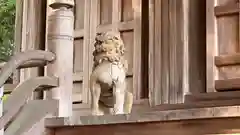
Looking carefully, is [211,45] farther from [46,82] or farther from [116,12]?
[46,82]

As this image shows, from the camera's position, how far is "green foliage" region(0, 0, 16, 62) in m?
5.97

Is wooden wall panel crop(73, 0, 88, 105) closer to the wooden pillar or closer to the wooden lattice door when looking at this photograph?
the wooden lattice door

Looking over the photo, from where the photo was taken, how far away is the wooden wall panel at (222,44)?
359cm

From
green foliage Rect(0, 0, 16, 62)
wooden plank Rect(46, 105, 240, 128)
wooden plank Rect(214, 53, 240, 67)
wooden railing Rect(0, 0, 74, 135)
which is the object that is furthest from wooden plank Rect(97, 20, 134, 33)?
green foliage Rect(0, 0, 16, 62)

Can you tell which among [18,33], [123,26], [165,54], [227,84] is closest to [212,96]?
[227,84]

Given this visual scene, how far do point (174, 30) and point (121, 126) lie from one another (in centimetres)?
134

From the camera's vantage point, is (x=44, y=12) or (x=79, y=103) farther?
(x=44, y=12)

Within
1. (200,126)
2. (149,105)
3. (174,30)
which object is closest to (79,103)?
(149,105)

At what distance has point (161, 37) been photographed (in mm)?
3939

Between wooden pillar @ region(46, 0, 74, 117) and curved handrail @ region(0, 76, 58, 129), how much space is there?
0.06 m

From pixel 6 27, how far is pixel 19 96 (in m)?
3.35

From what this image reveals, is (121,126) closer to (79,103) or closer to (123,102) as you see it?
(123,102)

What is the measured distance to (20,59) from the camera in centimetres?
293

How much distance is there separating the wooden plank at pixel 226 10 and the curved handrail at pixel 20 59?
3.91ft
